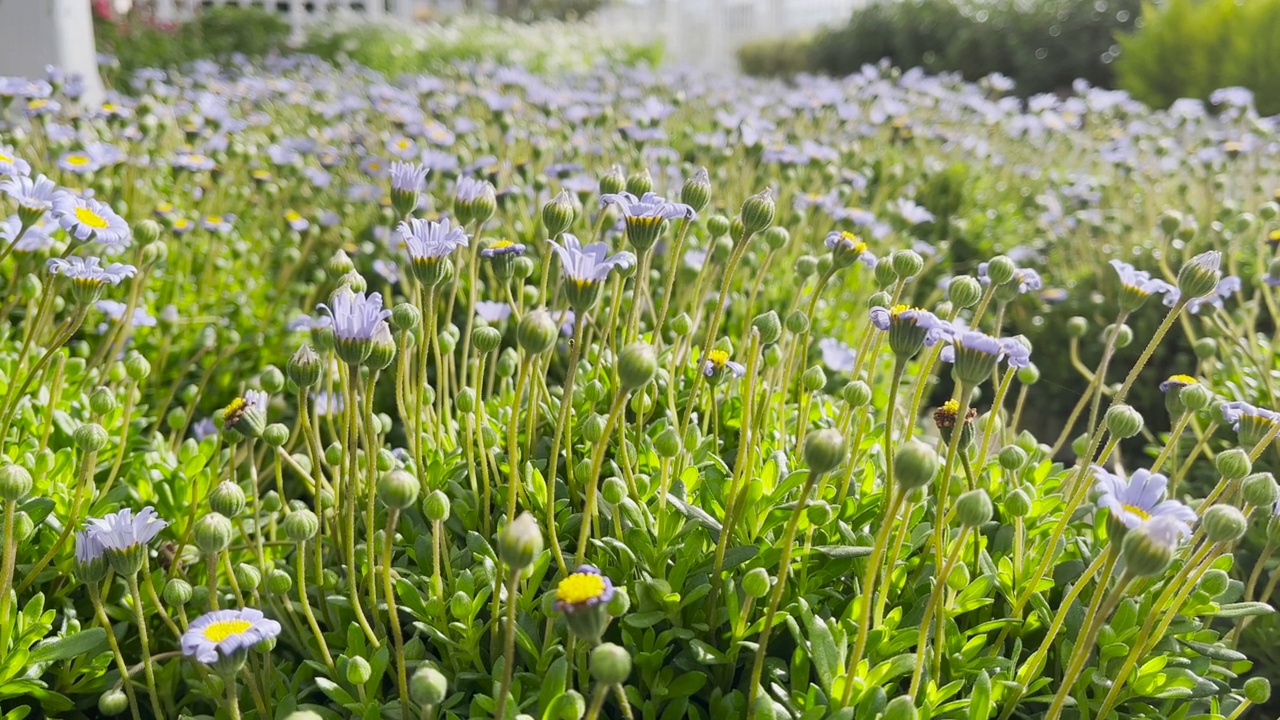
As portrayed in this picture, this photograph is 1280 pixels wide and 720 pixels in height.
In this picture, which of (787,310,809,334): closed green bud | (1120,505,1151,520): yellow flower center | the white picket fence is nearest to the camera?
(1120,505,1151,520): yellow flower center

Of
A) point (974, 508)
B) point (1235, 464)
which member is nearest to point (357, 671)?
point (974, 508)

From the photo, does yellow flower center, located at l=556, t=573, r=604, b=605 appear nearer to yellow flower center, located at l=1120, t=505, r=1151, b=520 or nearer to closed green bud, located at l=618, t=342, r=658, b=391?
closed green bud, located at l=618, t=342, r=658, b=391

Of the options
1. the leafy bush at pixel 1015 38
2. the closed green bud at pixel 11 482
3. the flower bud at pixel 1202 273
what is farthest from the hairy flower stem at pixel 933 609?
the leafy bush at pixel 1015 38

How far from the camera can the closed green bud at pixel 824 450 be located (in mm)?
1021

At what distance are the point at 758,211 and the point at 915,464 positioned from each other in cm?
64

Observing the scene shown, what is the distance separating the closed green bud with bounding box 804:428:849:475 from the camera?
1.02 metres

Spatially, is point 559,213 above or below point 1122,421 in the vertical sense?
above

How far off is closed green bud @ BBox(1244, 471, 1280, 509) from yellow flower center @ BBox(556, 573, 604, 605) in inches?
33.0

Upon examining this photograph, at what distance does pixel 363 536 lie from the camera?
1.69m

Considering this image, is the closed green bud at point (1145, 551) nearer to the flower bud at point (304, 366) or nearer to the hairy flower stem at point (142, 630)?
the flower bud at point (304, 366)

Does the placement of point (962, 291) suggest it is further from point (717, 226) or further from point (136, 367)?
point (136, 367)

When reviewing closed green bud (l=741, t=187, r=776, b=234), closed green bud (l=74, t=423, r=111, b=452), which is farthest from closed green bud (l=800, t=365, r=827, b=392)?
closed green bud (l=74, t=423, r=111, b=452)

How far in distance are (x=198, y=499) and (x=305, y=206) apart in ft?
6.80

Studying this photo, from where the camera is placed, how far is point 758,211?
1.52 m
